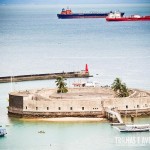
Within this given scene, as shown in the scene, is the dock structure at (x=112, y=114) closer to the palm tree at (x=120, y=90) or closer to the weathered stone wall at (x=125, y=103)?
the weathered stone wall at (x=125, y=103)

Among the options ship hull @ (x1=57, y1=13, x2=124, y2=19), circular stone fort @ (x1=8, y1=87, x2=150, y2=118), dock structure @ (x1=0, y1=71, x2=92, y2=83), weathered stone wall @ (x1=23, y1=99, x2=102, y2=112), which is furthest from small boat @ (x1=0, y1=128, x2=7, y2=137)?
ship hull @ (x1=57, y1=13, x2=124, y2=19)

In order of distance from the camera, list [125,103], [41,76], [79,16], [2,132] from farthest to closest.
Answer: [79,16], [41,76], [125,103], [2,132]

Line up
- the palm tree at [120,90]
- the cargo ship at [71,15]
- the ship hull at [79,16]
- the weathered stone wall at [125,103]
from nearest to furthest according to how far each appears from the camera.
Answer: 1. the weathered stone wall at [125,103]
2. the palm tree at [120,90]
3. the cargo ship at [71,15]
4. the ship hull at [79,16]

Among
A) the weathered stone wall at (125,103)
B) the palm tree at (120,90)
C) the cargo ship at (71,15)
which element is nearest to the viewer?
the weathered stone wall at (125,103)

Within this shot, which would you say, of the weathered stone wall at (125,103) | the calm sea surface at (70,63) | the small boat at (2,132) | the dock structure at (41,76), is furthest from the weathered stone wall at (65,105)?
the dock structure at (41,76)

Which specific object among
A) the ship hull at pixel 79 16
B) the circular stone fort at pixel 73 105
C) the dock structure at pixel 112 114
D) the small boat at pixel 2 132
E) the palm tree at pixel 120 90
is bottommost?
the small boat at pixel 2 132

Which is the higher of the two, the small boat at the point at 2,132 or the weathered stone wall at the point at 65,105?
the weathered stone wall at the point at 65,105

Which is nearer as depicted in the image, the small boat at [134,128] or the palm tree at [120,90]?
the small boat at [134,128]

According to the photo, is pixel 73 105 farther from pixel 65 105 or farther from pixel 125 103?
pixel 125 103

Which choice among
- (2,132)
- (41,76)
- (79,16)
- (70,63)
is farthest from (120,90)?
(79,16)
